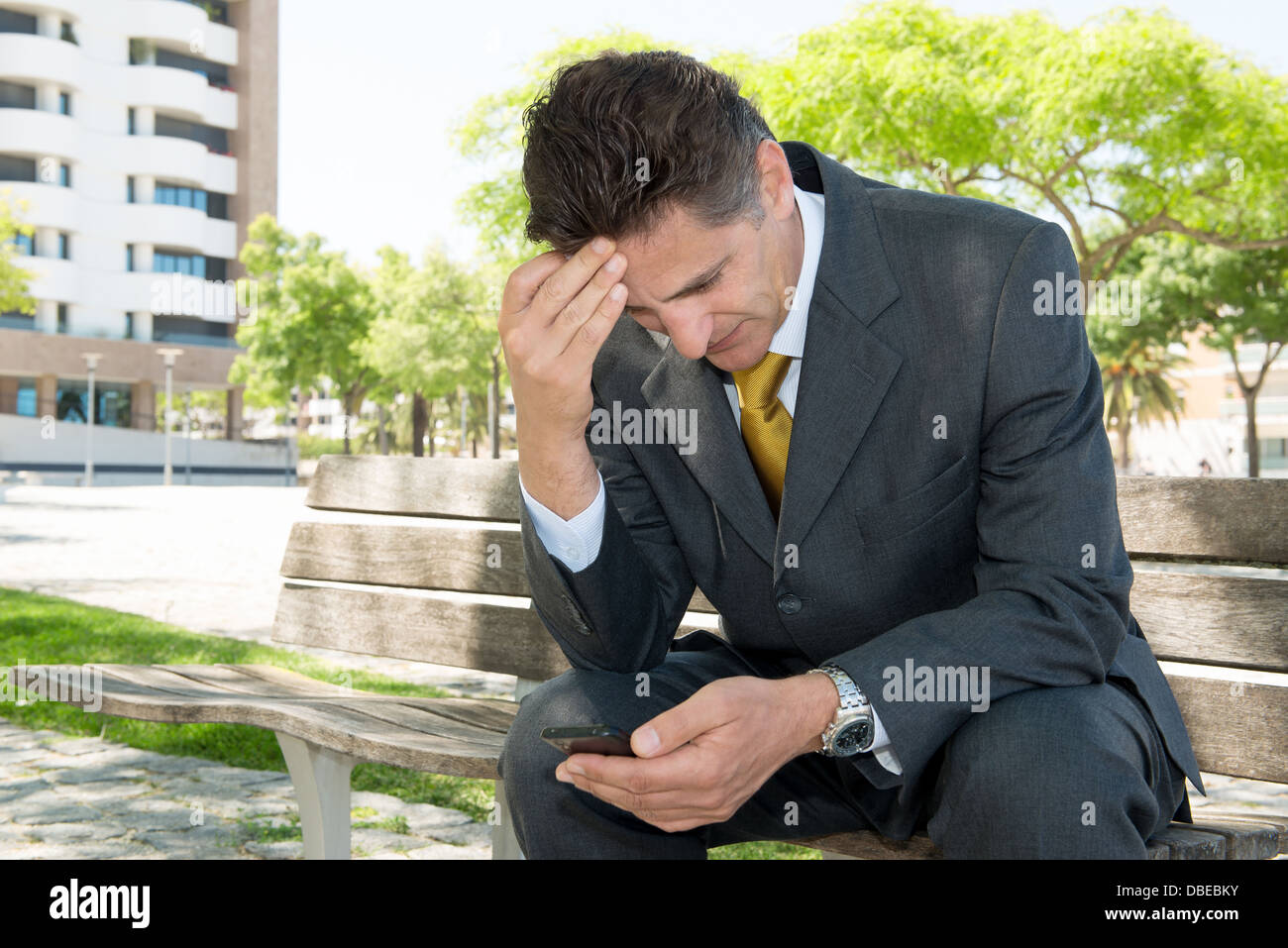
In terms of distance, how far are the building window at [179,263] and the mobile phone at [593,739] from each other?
2191 inches

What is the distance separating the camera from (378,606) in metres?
3.87

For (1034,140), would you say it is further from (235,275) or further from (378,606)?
(235,275)

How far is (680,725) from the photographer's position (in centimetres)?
185

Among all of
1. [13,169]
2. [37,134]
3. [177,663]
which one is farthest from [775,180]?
[13,169]

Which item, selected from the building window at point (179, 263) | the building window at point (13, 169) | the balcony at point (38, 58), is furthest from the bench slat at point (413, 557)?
the building window at point (179, 263)

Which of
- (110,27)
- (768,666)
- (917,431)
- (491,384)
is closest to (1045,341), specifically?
(917,431)

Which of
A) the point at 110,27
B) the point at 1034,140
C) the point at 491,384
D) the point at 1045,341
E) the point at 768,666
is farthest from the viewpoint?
the point at 110,27

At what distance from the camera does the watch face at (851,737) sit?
78.5 inches

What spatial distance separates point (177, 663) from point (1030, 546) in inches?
209

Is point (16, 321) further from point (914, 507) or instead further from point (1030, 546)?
point (1030, 546)

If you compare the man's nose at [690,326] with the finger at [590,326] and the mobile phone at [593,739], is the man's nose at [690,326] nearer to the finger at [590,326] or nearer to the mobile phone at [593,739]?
the finger at [590,326]

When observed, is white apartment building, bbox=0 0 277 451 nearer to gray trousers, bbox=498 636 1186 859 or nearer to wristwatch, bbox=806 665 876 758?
gray trousers, bbox=498 636 1186 859

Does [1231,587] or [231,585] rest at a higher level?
[1231,587]

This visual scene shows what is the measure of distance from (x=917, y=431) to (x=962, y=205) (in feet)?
1.39
